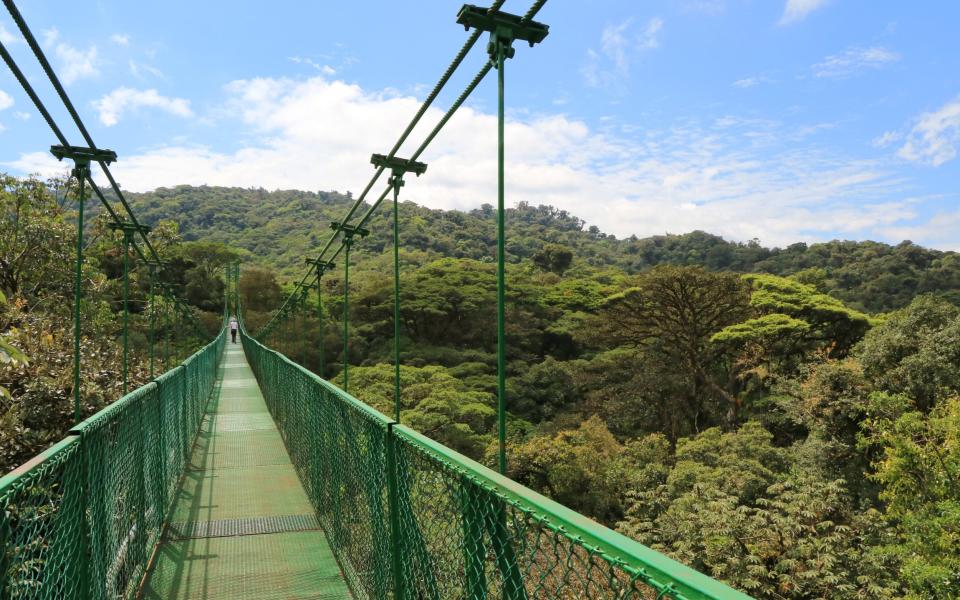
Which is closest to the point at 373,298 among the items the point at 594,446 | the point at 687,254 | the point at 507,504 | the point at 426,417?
the point at 426,417

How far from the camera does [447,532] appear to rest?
1.49 metres

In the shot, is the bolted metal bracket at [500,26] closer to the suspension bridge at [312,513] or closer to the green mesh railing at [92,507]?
the suspension bridge at [312,513]

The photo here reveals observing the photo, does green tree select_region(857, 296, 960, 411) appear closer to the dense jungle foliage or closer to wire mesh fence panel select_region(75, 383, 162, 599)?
the dense jungle foliage

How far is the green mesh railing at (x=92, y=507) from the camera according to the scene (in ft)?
3.87

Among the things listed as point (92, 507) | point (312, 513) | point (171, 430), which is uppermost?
point (92, 507)

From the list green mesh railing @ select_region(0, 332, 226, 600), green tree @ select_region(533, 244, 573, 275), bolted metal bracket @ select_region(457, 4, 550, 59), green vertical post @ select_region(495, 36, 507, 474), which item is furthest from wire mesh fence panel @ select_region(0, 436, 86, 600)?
green tree @ select_region(533, 244, 573, 275)

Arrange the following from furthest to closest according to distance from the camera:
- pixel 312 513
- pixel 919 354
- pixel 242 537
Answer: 1. pixel 919 354
2. pixel 312 513
3. pixel 242 537

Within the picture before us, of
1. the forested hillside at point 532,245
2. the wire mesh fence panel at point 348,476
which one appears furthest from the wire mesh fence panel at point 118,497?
the forested hillside at point 532,245

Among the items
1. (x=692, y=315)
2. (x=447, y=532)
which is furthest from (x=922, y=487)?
(x=447, y=532)

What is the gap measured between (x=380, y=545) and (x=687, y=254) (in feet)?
148

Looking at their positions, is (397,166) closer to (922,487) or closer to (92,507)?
(92,507)

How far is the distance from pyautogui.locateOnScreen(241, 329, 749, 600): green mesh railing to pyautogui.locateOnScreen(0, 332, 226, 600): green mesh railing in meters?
0.78

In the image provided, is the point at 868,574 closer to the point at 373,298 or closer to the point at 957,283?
the point at 373,298

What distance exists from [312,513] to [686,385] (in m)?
15.3
